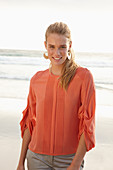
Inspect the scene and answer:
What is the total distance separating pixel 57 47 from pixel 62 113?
0.34 m

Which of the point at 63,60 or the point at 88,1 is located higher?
the point at 88,1

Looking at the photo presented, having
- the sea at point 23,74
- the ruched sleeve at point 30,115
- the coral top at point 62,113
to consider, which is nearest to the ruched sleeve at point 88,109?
the coral top at point 62,113

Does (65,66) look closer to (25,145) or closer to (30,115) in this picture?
(30,115)

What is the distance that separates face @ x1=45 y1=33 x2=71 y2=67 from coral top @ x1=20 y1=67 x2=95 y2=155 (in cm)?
10

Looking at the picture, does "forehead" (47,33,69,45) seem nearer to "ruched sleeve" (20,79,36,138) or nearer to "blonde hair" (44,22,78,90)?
"blonde hair" (44,22,78,90)

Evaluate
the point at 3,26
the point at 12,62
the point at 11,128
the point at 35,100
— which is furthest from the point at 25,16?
the point at 35,100

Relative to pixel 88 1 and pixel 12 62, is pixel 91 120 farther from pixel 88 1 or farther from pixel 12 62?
pixel 88 1

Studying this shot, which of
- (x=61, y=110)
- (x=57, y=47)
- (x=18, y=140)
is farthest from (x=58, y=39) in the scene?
(x=18, y=140)

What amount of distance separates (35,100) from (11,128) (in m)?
2.63

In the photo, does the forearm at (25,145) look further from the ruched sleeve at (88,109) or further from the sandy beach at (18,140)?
the sandy beach at (18,140)

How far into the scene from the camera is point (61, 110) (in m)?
1.56

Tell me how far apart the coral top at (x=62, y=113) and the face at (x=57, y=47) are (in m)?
0.10

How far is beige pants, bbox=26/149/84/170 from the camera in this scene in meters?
1.55

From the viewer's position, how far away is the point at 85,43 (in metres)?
19.7
